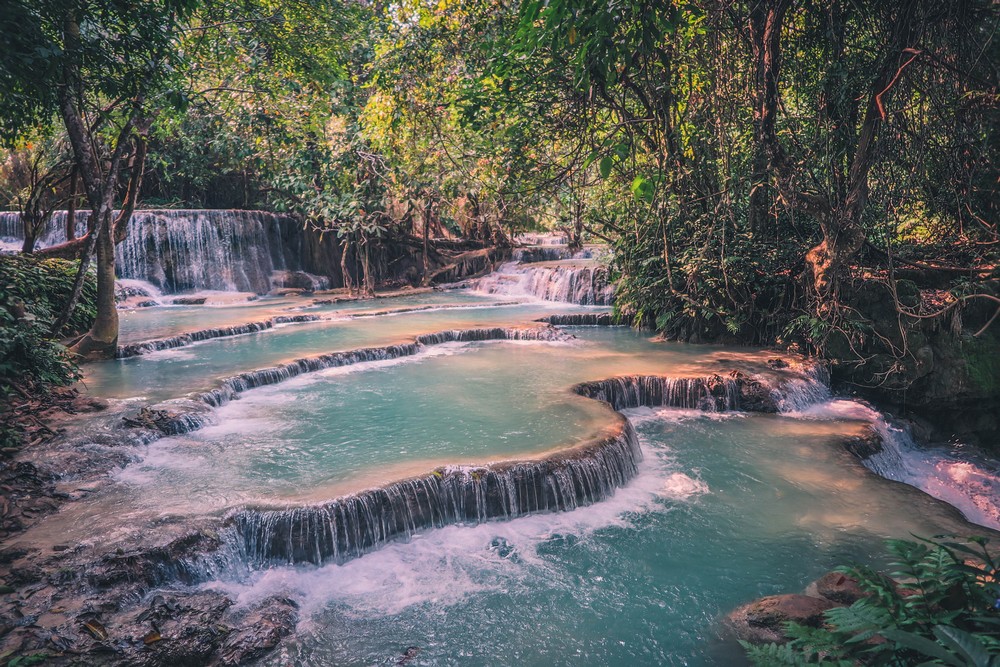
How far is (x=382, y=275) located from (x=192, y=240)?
633cm

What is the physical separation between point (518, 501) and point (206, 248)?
1676 cm

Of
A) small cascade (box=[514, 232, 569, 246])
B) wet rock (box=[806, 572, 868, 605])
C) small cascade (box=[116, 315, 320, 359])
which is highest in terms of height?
small cascade (box=[514, 232, 569, 246])

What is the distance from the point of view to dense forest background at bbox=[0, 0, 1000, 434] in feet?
16.9

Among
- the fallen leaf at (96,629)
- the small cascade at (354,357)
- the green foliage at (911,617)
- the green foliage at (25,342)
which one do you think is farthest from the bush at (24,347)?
the green foliage at (911,617)

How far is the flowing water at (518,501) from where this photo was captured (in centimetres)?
416

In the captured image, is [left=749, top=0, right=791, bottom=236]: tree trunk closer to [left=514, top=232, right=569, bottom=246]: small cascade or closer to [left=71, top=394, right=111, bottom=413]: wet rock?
[left=71, top=394, right=111, bottom=413]: wet rock

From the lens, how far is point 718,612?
13.7 feet

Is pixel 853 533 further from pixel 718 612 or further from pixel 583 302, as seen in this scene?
pixel 583 302

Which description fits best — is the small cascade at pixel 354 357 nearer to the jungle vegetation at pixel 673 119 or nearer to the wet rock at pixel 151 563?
the jungle vegetation at pixel 673 119

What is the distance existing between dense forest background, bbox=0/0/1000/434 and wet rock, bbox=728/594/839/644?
9.15 ft

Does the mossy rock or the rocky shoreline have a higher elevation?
the mossy rock

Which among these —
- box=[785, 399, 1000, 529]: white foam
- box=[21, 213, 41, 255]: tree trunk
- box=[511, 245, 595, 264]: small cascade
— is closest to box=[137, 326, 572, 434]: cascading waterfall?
box=[21, 213, 41, 255]: tree trunk

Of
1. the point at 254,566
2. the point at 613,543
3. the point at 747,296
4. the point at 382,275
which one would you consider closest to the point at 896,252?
the point at 747,296

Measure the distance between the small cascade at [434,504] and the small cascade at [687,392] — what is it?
2.19m
